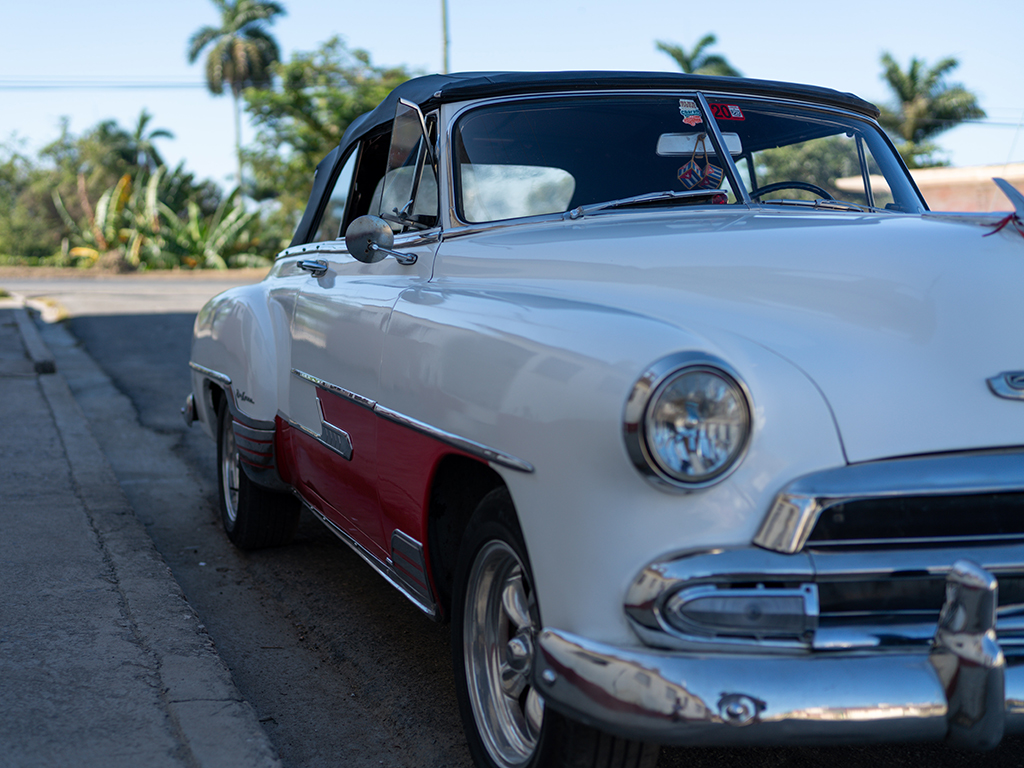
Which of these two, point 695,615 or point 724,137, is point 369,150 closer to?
point 724,137

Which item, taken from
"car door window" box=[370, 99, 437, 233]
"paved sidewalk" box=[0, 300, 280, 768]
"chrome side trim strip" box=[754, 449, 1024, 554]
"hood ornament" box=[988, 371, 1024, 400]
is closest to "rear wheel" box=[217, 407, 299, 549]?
"paved sidewalk" box=[0, 300, 280, 768]

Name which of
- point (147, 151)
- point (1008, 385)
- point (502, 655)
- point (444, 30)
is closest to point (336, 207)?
point (502, 655)

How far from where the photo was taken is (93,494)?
4852mm

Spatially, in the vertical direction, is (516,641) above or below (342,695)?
above

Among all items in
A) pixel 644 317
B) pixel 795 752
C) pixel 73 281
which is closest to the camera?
pixel 644 317

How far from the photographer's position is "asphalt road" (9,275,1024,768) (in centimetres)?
256

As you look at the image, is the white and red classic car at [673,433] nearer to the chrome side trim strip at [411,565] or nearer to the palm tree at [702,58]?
the chrome side trim strip at [411,565]

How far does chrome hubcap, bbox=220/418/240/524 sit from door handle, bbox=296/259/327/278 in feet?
3.18

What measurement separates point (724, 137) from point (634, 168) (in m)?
0.31

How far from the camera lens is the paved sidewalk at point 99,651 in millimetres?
2428

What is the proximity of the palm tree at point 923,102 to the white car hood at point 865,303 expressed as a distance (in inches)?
1283

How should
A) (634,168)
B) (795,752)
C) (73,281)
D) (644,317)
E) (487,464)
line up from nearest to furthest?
1. (644,317)
2. (487,464)
3. (795,752)
4. (634,168)
5. (73,281)

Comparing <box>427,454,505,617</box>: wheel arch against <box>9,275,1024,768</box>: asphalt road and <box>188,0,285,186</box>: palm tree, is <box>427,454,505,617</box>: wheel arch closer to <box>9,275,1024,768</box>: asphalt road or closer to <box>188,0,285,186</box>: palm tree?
<box>9,275,1024,768</box>: asphalt road

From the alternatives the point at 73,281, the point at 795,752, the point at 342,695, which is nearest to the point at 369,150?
the point at 342,695
